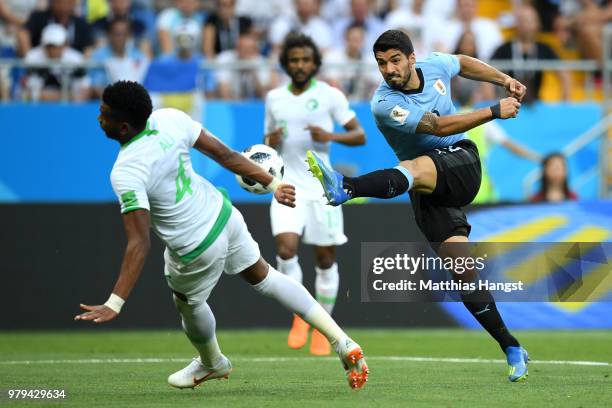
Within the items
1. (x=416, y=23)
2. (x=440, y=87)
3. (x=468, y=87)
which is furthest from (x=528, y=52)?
(x=440, y=87)

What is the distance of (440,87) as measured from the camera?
9484mm

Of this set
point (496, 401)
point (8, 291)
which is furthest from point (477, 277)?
point (8, 291)

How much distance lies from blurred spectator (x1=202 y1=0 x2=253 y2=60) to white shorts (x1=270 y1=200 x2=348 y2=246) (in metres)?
5.98

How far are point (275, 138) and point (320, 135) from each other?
1.81 feet

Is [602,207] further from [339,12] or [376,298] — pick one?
[339,12]

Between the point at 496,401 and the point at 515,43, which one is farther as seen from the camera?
the point at 515,43

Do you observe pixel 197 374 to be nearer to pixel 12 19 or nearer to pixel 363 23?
pixel 363 23

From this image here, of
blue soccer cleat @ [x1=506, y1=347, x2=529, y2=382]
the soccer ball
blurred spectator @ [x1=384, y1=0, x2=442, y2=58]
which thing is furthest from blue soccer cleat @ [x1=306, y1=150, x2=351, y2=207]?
blurred spectator @ [x1=384, y1=0, x2=442, y2=58]

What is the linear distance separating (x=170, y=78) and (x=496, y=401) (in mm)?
10123

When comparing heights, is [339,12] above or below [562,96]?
above

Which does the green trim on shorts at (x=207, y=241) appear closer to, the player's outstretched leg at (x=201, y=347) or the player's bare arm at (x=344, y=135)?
the player's outstretched leg at (x=201, y=347)

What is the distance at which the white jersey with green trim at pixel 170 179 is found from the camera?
302 inches

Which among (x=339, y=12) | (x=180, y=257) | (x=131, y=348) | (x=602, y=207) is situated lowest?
(x=131, y=348)

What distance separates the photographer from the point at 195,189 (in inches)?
317
